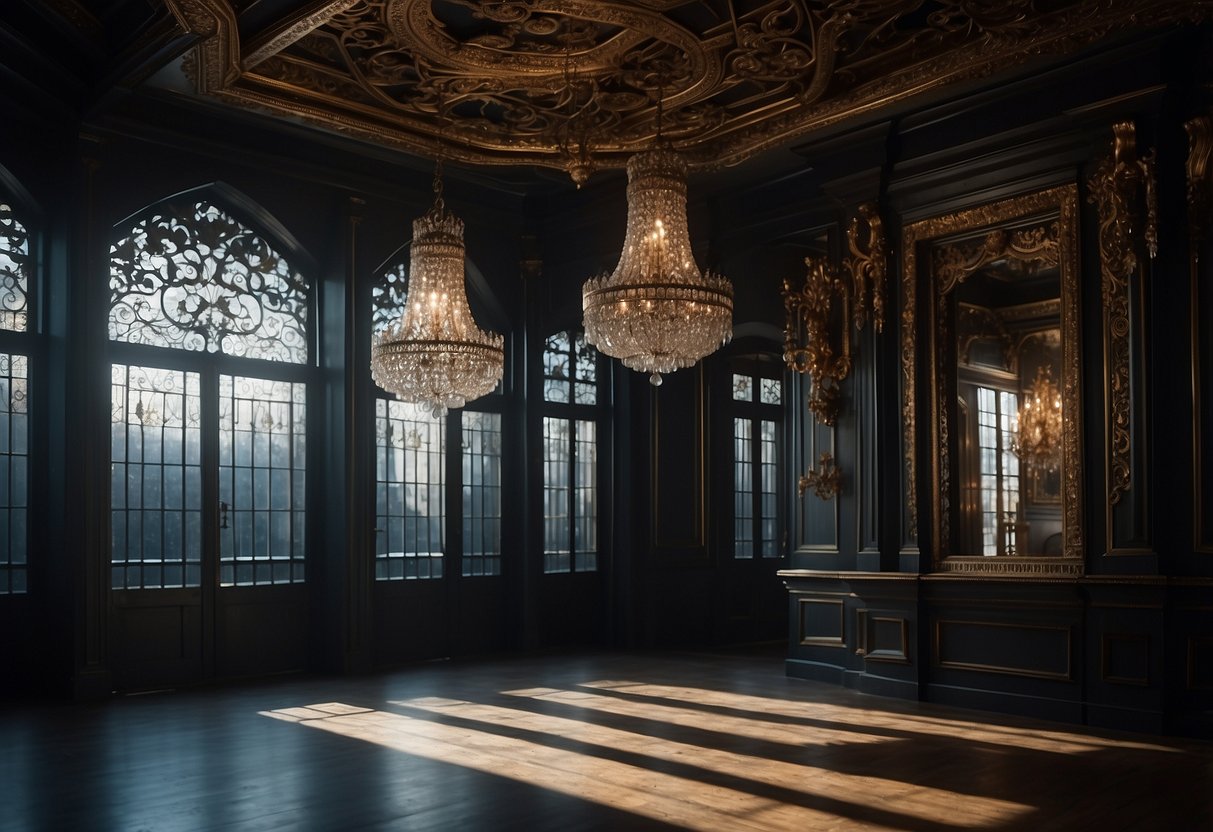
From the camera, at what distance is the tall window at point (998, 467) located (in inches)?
396

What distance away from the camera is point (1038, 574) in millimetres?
6922

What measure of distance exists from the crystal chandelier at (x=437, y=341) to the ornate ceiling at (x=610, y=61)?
108 cm

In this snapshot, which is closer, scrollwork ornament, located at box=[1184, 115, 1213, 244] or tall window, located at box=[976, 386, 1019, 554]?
scrollwork ornament, located at box=[1184, 115, 1213, 244]

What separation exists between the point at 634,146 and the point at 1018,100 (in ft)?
8.92

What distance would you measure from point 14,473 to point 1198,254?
23.9 feet

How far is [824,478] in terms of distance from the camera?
26.9ft

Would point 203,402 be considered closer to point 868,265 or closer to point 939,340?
point 868,265

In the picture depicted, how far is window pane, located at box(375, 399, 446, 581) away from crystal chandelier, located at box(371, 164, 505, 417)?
2.56 m

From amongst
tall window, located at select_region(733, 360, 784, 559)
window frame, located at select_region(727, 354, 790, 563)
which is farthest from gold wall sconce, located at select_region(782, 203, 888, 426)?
tall window, located at select_region(733, 360, 784, 559)

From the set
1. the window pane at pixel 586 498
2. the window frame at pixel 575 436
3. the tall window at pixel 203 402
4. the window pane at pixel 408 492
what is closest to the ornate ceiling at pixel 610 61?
the tall window at pixel 203 402

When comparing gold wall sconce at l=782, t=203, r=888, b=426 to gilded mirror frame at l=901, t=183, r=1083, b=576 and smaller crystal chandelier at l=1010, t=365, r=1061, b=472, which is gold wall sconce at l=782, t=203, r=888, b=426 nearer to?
gilded mirror frame at l=901, t=183, r=1083, b=576

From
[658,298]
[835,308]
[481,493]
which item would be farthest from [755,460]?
[658,298]

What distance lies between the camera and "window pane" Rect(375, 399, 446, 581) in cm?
929

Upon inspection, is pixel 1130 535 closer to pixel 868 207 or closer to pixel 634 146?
pixel 868 207
